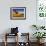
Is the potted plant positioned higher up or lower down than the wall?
lower down

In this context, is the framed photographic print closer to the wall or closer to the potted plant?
the wall

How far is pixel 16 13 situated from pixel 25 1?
684 millimetres

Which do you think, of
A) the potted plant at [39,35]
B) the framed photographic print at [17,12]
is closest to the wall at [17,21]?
the framed photographic print at [17,12]

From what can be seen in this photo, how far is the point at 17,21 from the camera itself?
7.61 m

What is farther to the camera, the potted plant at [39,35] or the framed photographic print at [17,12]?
the framed photographic print at [17,12]

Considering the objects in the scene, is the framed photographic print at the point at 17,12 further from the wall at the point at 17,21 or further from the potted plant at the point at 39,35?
the potted plant at the point at 39,35

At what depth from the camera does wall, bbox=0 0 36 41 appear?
754 centimetres

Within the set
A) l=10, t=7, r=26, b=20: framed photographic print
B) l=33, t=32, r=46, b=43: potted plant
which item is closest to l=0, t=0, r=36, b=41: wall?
l=10, t=7, r=26, b=20: framed photographic print

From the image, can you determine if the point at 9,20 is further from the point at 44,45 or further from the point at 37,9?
the point at 44,45

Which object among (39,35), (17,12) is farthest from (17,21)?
(39,35)

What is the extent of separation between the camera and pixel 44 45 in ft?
22.5

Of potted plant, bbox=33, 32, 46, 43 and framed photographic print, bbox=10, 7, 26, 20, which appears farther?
framed photographic print, bbox=10, 7, 26, 20

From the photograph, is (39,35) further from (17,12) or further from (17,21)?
(17,12)

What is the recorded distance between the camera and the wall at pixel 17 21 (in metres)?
7.54
